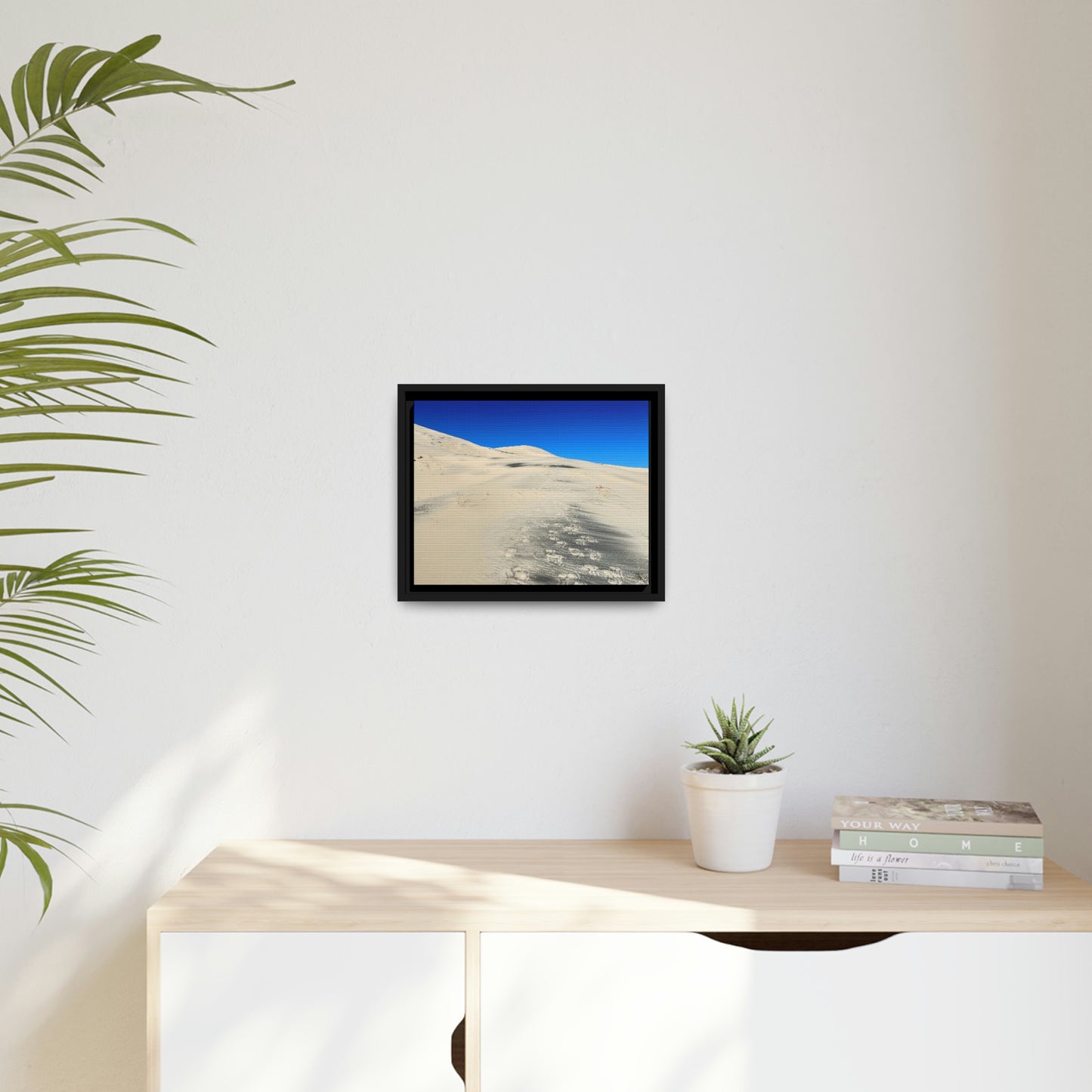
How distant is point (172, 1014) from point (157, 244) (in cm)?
128

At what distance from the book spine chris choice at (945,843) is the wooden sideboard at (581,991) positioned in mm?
114

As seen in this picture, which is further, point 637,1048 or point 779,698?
point 779,698

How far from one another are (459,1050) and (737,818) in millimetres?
529

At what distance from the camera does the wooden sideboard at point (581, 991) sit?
4.25 ft

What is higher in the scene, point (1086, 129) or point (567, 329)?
point (1086, 129)

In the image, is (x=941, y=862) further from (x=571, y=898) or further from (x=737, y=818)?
(x=571, y=898)

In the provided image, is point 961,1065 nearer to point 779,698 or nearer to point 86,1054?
point 779,698

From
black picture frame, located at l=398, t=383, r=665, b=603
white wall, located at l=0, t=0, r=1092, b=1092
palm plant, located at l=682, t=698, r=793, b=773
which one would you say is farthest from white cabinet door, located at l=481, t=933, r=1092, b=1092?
black picture frame, located at l=398, t=383, r=665, b=603

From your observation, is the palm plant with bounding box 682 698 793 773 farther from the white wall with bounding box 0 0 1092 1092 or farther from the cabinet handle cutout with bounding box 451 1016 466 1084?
the cabinet handle cutout with bounding box 451 1016 466 1084

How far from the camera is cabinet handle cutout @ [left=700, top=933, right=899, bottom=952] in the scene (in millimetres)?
1312

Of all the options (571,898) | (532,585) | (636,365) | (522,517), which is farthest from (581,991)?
(636,365)

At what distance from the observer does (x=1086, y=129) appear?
1.70 metres

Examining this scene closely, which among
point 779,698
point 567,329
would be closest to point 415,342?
point 567,329

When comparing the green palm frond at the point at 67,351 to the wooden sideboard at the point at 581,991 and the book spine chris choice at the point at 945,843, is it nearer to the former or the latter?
the wooden sideboard at the point at 581,991
